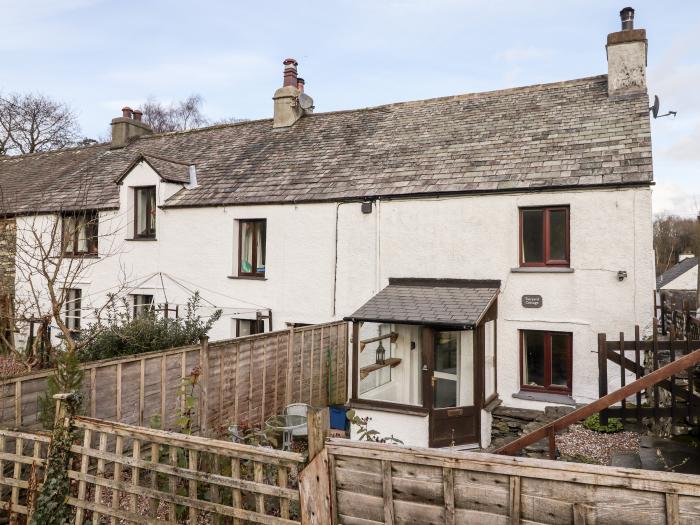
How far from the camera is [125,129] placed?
2139 centimetres

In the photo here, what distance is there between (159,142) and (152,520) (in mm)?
18940

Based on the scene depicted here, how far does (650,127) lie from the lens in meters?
11.1

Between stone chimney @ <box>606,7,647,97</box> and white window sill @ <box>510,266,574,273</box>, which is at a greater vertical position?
stone chimney @ <box>606,7,647,97</box>

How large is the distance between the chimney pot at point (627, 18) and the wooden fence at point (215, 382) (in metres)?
11.1

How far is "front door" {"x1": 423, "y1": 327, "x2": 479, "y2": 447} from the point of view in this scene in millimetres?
9664

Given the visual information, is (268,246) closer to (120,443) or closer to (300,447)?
(300,447)

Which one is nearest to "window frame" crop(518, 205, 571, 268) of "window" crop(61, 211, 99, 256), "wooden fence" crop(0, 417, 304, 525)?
"wooden fence" crop(0, 417, 304, 525)

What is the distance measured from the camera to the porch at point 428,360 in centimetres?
968

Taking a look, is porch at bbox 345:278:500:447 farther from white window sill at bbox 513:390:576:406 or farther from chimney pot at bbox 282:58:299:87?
chimney pot at bbox 282:58:299:87

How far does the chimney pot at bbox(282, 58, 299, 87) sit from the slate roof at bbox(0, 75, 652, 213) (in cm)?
154

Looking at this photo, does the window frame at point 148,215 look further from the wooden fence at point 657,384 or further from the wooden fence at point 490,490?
the wooden fence at point 490,490

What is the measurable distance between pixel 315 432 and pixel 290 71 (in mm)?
16831

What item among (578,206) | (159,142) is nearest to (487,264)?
(578,206)

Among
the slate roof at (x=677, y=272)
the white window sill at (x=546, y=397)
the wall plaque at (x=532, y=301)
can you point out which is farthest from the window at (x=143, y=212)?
the slate roof at (x=677, y=272)
